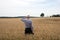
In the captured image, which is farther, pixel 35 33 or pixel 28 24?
pixel 35 33

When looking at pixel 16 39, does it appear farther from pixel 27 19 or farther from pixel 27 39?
pixel 27 19

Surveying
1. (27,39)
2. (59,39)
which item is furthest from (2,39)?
(59,39)

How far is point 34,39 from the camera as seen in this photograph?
10656mm

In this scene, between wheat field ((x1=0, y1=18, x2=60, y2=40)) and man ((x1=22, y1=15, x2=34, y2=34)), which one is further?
wheat field ((x1=0, y1=18, x2=60, y2=40))

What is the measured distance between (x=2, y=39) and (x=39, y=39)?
2052 millimetres

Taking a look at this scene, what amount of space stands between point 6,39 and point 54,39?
266 cm

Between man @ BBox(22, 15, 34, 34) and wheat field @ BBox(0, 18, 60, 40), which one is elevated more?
man @ BBox(22, 15, 34, 34)

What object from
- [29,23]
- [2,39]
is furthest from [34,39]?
[2,39]

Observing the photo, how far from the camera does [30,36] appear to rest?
11.1 metres

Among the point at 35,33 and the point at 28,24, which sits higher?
the point at 28,24

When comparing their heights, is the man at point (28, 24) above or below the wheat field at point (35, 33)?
above

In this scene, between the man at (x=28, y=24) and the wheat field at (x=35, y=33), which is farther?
the wheat field at (x=35, y=33)

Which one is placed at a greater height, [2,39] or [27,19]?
[27,19]

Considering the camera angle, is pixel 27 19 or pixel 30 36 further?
pixel 30 36
